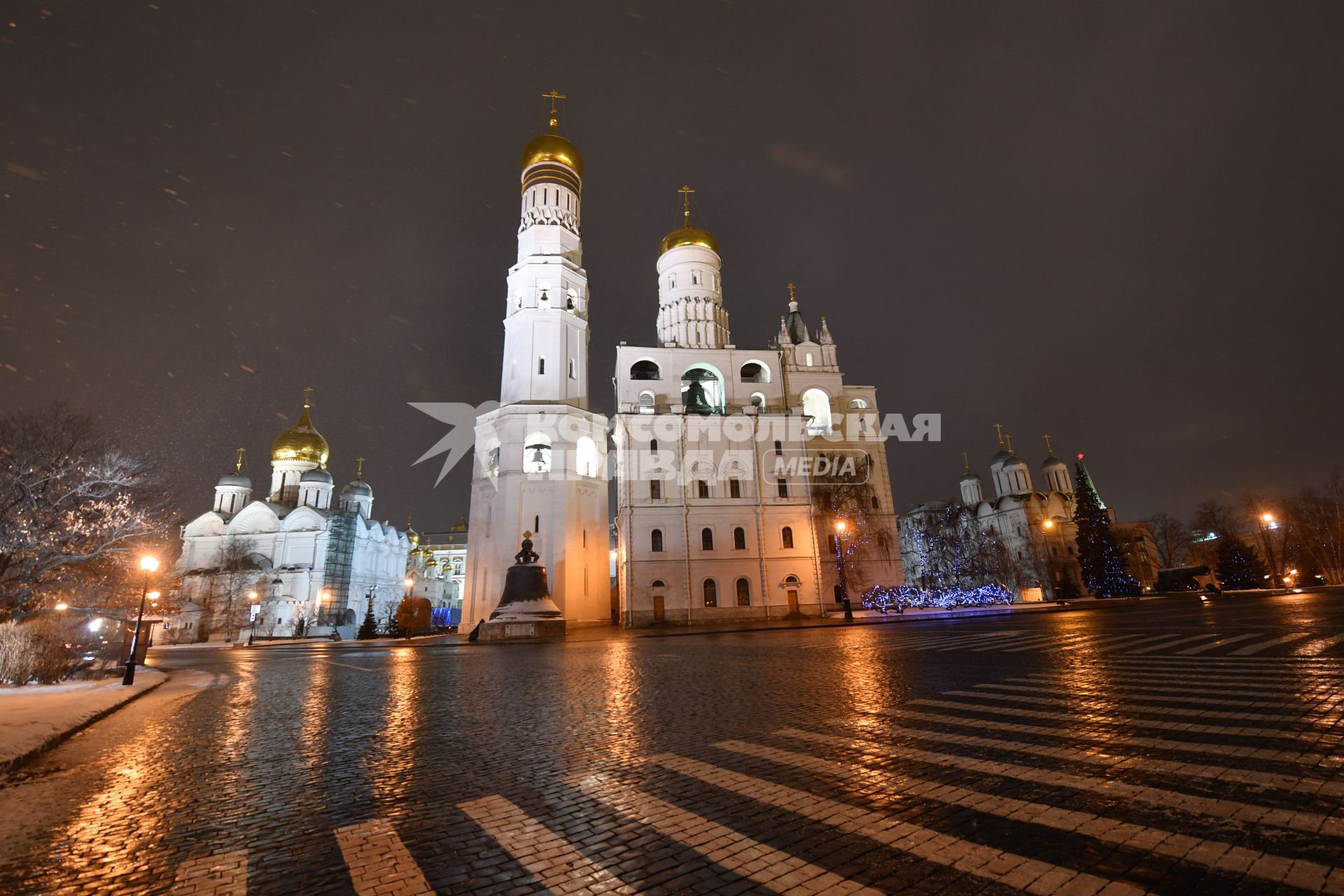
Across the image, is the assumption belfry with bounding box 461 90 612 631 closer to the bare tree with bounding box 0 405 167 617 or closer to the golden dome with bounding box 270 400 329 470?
the bare tree with bounding box 0 405 167 617

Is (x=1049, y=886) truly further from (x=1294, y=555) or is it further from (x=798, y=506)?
(x=1294, y=555)

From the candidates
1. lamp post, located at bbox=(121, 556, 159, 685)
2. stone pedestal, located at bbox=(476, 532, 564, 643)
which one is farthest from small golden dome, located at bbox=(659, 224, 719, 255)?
lamp post, located at bbox=(121, 556, 159, 685)

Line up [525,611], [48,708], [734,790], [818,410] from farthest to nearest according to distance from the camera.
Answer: [818,410] → [525,611] → [48,708] → [734,790]

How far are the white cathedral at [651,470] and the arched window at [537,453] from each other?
0.09m

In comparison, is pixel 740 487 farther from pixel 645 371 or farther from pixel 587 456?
pixel 645 371

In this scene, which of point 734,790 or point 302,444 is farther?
point 302,444

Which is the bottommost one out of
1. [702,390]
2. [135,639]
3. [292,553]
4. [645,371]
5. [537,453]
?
[135,639]

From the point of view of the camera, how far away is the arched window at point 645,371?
44.8 metres

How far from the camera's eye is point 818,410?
157 feet

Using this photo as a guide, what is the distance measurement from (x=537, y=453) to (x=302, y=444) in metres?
37.4

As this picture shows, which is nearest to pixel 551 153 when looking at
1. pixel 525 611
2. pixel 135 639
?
pixel 525 611

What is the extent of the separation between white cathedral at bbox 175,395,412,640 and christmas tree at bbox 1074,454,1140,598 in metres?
58.3

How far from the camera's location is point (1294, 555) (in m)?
51.6

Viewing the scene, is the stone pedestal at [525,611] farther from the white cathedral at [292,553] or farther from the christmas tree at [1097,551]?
the christmas tree at [1097,551]
